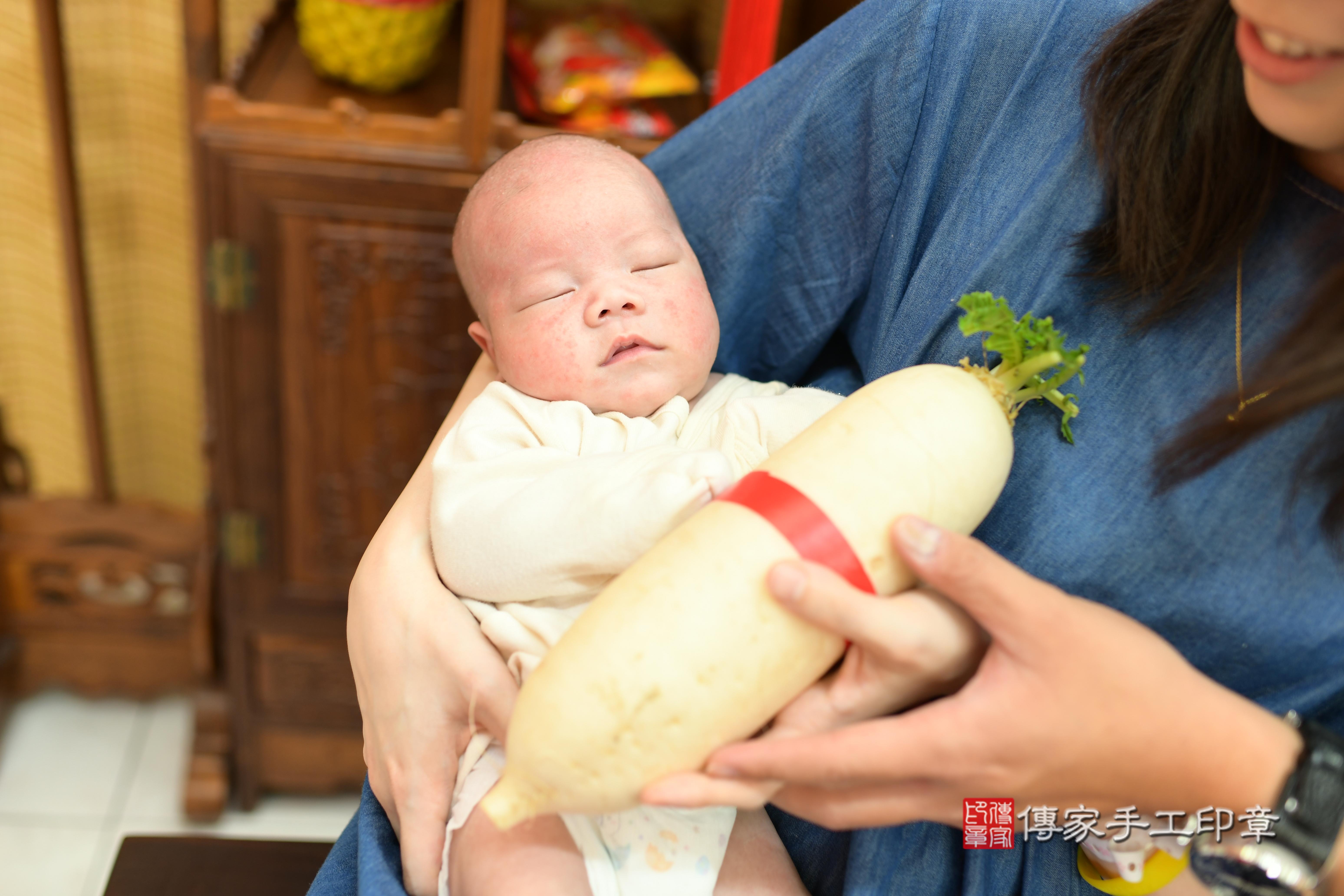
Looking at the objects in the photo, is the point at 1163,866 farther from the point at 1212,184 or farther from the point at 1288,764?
the point at 1212,184

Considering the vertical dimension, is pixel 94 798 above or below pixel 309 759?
below

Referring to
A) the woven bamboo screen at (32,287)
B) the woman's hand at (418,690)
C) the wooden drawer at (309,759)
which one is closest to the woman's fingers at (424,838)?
the woman's hand at (418,690)

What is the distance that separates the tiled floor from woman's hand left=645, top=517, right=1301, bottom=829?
179cm

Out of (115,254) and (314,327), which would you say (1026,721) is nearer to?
(314,327)

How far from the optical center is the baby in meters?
0.84

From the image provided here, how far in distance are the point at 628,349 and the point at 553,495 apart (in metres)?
0.24

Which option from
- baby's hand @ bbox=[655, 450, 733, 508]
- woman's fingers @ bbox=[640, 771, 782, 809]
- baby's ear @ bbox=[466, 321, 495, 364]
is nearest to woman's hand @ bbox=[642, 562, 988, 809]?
woman's fingers @ bbox=[640, 771, 782, 809]

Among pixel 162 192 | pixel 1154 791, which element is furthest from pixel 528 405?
pixel 162 192

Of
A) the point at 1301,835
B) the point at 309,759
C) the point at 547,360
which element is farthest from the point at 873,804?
the point at 309,759

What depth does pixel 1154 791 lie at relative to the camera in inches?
28.7

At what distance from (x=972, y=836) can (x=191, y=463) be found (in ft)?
7.30

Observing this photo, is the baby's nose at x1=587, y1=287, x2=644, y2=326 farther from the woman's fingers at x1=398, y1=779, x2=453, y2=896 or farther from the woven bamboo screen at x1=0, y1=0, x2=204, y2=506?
the woven bamboo screen at x1=0, y1=0, x2=204, y2=506

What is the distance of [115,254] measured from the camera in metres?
2.28

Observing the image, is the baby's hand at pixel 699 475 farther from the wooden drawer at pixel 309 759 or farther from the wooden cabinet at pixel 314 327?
the wooden drawer at pixel 309 759
